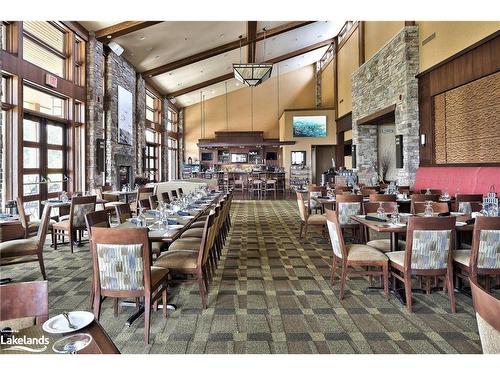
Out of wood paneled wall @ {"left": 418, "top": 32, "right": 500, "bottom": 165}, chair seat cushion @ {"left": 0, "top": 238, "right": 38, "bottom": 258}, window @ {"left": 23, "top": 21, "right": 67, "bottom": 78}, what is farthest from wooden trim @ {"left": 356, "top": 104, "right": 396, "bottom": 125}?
chair seat cushion @ {"left": 0, "top": 238, "right": 38, "bottom": 258}

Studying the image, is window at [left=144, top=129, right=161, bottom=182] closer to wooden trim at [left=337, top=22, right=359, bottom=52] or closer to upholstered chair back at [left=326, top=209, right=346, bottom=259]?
wooden trim at [left=337, top=22, right=359, bottom=52]

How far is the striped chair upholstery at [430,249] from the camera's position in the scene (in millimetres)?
3188

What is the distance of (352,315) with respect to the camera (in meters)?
3.23

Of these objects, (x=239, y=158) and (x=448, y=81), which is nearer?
(x=448, y=81)

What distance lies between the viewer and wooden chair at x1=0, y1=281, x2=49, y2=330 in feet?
4.76

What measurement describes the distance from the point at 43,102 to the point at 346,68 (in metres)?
11.3

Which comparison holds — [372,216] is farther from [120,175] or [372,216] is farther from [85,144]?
[120,175]

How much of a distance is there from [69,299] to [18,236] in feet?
6.38

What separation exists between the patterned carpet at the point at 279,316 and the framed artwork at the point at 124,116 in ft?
22.8

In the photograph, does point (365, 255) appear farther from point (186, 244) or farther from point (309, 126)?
point (309, 126)

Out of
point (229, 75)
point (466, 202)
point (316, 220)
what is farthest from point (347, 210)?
point (229, 75)

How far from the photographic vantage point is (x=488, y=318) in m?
1.15

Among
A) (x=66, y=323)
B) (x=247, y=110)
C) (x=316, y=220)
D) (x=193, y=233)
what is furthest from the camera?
(x=247, y=110)
